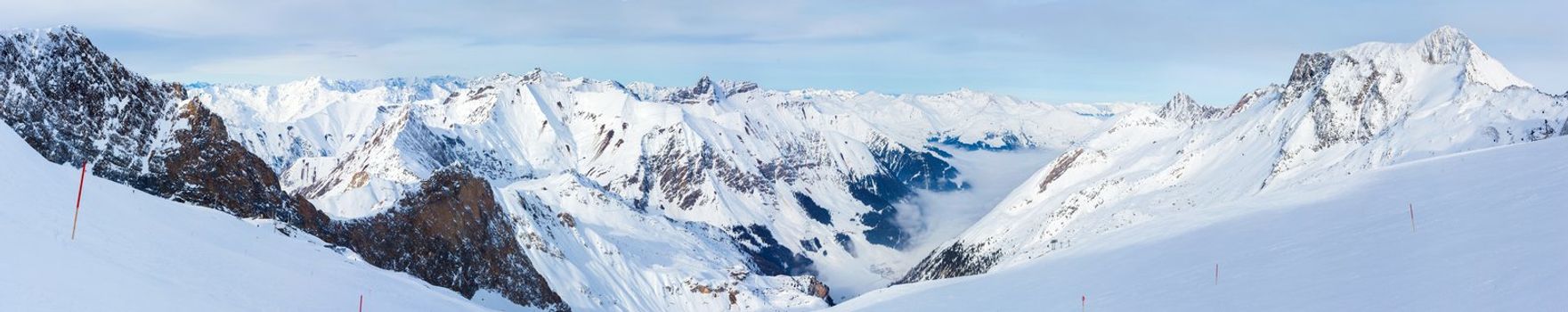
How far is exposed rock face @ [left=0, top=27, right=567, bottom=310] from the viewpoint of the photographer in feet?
217

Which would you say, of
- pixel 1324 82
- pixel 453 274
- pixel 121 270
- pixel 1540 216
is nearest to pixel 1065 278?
pixel 1540 216

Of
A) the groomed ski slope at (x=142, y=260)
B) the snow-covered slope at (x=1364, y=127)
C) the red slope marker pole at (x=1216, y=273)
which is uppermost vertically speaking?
the snow-covered slope at (x=1364, y=127)

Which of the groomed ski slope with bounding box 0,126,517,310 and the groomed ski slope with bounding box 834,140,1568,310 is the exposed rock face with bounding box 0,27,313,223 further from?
the groomed ski slope with bounding box 834,140,1568,310

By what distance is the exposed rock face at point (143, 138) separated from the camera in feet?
217

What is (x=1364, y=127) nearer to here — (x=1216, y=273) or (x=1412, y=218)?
(x=1412, y=218)

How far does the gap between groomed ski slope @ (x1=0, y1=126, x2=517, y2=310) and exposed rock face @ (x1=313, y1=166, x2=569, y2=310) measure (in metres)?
57.6

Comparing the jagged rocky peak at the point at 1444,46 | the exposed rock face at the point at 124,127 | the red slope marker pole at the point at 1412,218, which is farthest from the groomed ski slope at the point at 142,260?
the jagged rocky peak at the point at 1444,46

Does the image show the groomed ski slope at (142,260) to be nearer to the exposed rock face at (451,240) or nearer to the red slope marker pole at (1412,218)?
the red slope marker pole at (1412,218)

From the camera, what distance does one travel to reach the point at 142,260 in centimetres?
2197

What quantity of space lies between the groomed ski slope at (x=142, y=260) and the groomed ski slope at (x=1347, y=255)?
17.8 meters

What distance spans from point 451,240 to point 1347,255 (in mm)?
106318

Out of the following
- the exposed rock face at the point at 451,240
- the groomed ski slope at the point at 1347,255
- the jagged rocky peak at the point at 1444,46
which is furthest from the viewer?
the jagged rocky peak at the point at 1444,46

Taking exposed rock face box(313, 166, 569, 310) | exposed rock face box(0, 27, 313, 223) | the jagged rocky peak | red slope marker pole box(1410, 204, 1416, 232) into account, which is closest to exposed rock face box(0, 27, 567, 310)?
exposed rock face box(0, 27, 313, 223)

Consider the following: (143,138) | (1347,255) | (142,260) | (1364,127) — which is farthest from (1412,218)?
(1364,127)
